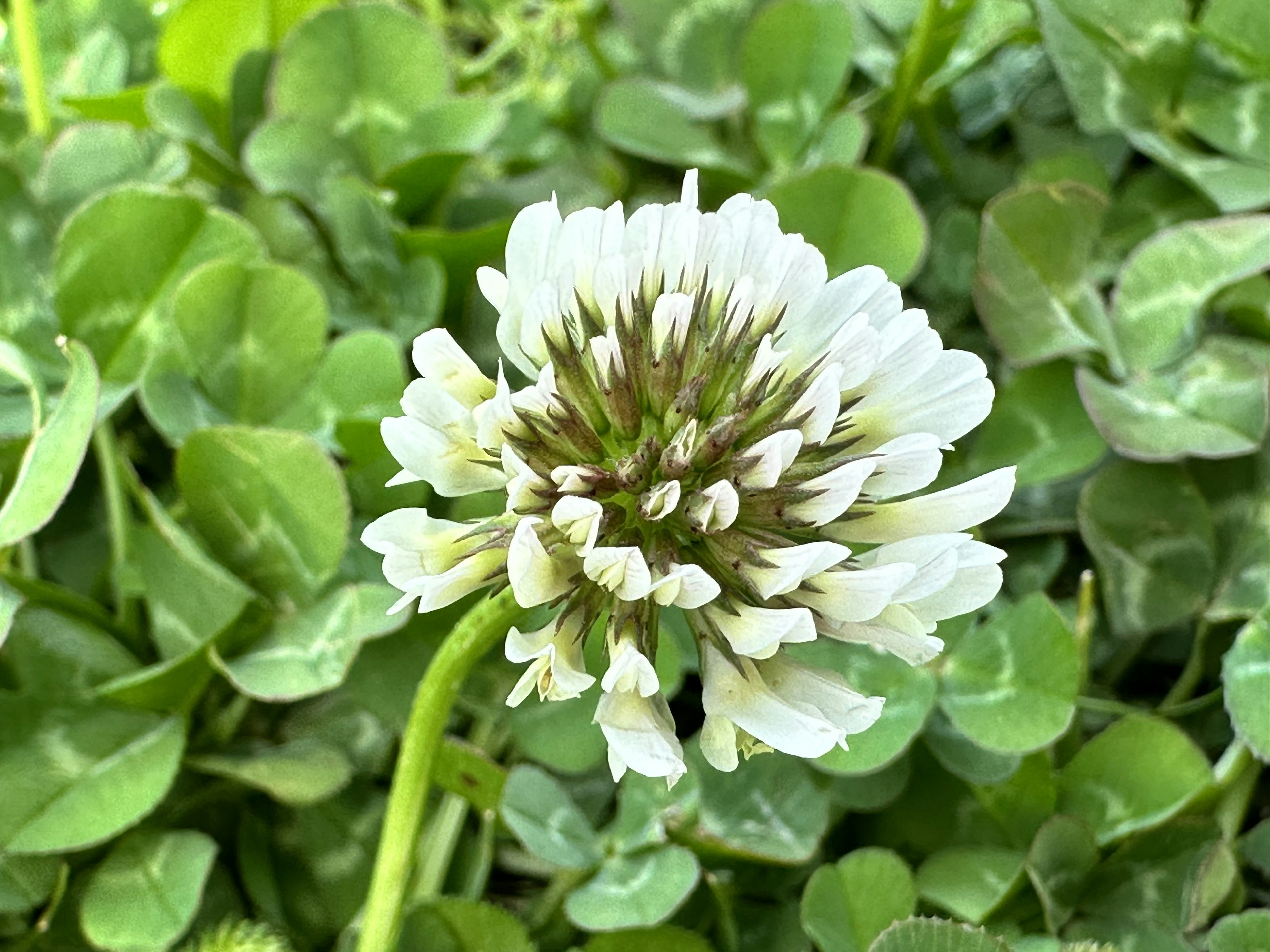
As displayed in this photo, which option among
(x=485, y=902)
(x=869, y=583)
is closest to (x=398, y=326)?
(x=485, y=902)

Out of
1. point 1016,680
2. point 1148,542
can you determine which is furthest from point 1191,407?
point 1016,680

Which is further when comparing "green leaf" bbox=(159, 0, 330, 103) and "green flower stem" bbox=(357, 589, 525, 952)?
"green leaf" bbox=(159, 0, 330, 103)

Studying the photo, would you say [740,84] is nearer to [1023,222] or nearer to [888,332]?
[1023,222]

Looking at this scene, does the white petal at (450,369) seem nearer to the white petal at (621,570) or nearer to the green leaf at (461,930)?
the white petal at (621,570)

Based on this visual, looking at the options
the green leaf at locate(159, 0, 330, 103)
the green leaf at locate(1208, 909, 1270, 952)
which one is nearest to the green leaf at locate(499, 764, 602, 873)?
the green leaf at locate(1208, 909, 1270, 952)

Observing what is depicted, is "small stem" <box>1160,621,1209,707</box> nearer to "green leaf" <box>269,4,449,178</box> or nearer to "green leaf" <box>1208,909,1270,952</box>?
"green leaf" <box>1208,909,1270,952</box>

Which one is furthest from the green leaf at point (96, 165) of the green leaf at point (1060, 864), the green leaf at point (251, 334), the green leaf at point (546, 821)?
the green leaf at point (1060, 864)

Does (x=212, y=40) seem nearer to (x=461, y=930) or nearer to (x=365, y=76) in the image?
(x=365, y=76)
